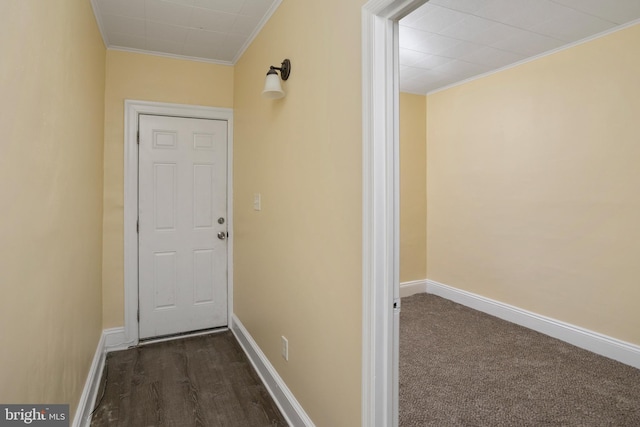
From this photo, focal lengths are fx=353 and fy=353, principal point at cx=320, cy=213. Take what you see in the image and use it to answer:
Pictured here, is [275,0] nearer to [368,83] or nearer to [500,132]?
[368,83]

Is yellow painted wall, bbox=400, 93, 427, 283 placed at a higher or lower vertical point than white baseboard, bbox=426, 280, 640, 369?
higher

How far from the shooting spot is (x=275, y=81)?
203 centimetres

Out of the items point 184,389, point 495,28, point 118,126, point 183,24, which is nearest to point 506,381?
point 184,389

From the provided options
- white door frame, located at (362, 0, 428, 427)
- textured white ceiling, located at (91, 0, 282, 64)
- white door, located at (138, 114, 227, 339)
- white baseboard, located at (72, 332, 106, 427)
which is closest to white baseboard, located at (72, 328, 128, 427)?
white baseboard, located at (72, 332, 106, 427)

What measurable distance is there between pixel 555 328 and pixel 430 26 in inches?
107

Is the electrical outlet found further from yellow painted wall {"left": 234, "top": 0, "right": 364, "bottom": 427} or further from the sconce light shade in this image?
the sconce light shade

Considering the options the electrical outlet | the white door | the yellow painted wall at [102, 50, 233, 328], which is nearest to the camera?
the electrical outlet

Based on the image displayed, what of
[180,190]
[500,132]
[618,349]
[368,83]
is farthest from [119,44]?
[618,349]

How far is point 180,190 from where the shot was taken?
3223mm

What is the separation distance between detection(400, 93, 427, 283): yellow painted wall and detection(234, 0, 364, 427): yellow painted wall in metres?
2.13

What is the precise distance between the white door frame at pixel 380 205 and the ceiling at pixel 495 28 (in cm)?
121

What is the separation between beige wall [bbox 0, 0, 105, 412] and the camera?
0.97m

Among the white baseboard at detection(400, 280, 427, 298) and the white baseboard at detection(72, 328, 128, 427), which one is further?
the white baseboard at detection(400, 280, 427, 298)

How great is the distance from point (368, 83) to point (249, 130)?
1.77 metres
